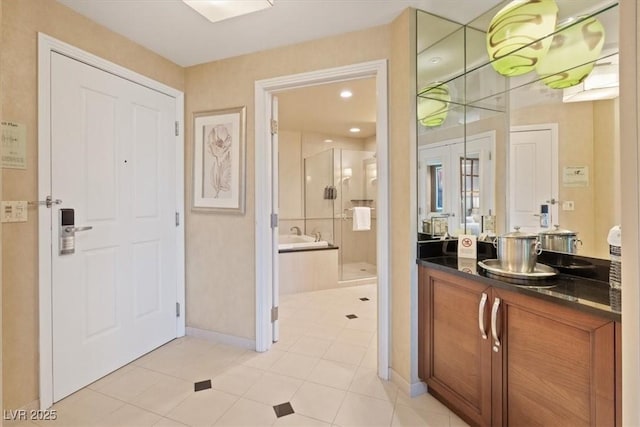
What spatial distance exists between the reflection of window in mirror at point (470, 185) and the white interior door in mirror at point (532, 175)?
25cm

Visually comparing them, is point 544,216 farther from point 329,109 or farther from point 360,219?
point 360,219

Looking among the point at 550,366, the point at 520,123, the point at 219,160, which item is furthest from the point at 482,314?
the point at 219,160

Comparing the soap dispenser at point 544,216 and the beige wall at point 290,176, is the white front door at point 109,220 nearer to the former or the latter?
the soap dispenser at point 544,216

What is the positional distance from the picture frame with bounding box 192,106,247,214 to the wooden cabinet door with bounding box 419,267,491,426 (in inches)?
59.2

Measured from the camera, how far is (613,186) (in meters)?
1.28

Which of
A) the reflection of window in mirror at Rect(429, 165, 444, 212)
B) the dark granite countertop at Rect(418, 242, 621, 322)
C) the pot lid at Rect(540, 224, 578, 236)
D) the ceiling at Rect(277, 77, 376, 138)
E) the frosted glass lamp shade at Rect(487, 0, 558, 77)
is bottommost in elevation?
the dark granite countertop at Rect(418, 242, 621, 322)

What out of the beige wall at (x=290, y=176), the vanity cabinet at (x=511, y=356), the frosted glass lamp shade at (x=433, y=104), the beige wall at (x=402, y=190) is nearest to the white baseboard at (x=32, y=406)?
the beige wall at (x=402, y=190)

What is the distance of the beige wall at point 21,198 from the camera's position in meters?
1.52

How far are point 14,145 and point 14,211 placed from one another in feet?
1.13

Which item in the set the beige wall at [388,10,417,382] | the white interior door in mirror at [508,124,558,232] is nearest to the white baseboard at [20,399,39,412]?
the beige wall at [388,10,417,382]

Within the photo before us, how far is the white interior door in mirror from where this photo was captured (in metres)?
1.58

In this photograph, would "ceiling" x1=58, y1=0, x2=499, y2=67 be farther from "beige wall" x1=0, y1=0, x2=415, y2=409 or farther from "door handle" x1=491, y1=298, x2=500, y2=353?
"door handle" x1=491, y1=298, x2=500, y2=353

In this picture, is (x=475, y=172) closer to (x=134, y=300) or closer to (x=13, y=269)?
(x=134, y=300)

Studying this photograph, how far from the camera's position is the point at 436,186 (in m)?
2.05
